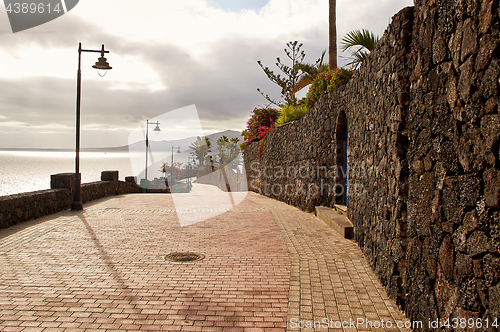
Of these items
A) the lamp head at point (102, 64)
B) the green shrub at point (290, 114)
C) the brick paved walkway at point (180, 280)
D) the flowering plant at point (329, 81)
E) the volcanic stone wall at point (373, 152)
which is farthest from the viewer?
the green shrub at point (290, 114)

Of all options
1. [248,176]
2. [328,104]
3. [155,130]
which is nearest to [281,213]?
[328,104]

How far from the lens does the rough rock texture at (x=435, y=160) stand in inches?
88.3

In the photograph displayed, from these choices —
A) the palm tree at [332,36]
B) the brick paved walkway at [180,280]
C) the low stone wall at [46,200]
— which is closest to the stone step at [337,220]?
the brick paved walkway at [180,280]

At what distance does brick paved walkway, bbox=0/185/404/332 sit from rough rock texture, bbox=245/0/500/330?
25.9 inches

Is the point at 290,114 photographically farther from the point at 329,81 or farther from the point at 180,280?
the point at 180,280

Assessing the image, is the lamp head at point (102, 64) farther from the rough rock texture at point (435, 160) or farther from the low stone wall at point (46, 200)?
the rough rock texture at point (435, 160)

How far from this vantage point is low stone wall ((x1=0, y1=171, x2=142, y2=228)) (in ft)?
26.6

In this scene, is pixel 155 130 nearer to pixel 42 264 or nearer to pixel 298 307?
pixel 42 264

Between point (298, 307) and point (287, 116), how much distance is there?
43.7 ft

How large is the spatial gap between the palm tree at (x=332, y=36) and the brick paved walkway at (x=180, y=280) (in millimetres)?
10730

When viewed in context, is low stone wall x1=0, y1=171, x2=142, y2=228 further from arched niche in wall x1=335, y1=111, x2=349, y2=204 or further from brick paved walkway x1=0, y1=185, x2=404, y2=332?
arched niche in wall x1=335, y1=111, x2=349, y2=204

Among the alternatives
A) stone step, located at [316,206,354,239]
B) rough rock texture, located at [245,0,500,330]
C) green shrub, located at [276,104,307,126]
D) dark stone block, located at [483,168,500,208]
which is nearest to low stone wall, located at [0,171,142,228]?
stone step, located at [316,206,354,239]

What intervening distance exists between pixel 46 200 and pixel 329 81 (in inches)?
350

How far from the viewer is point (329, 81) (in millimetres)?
10969
